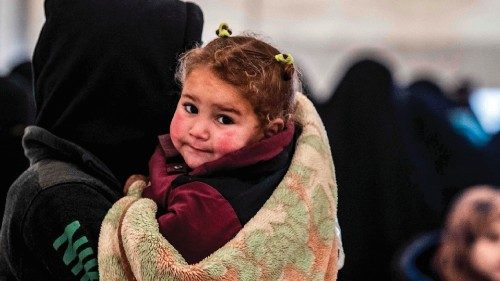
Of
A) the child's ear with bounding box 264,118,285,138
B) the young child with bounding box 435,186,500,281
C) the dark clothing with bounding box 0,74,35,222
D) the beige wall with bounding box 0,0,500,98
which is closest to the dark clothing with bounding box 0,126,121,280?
the child's ear with bounding box 264,118,285,138

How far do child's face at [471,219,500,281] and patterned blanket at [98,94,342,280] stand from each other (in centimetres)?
118

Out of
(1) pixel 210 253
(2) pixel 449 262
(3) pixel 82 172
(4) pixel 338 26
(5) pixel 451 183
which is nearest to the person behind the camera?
(1) pixel 210 253

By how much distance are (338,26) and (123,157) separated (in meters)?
2.69

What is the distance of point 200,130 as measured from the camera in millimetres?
985

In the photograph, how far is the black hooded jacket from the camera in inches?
41.5

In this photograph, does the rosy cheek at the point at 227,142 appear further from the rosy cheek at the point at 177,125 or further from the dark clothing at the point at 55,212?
the dark clothing at the point at 55,212

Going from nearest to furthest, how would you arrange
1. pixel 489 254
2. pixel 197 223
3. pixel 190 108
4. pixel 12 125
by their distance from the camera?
1. pixel 197 223
2. pixel 190 108
3. pixel 12 125
4. pixel 489 254

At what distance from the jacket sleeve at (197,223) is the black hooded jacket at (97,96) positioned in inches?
5.6

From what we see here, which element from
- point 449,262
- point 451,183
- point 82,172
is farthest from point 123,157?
point 451,183

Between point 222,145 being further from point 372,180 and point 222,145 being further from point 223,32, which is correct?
point 372,180

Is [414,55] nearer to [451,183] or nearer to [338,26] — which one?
[338,26]

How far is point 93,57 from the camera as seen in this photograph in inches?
44.4

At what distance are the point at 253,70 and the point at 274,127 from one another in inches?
3.3

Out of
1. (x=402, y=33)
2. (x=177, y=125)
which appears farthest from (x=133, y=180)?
(x=402, y=33)
